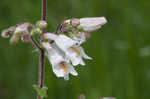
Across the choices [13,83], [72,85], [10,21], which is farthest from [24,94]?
[10,21]

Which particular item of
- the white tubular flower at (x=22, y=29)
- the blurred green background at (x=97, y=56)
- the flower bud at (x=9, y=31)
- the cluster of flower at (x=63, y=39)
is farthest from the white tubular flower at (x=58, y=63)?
the blurred green background at (x=97, y=56)

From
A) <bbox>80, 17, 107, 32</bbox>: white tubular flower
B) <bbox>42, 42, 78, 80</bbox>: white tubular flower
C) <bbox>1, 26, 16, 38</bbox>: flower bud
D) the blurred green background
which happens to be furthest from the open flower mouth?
the blurred green background

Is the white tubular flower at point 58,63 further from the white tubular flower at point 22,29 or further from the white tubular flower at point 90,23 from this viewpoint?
the white tubular flower at point 90,23

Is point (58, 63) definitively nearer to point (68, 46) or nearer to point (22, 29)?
point (68, 46)

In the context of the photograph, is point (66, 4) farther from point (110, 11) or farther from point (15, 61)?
point (15, 61)

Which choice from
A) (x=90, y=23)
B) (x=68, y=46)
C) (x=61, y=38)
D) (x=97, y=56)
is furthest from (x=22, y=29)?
(x=97, y=56)

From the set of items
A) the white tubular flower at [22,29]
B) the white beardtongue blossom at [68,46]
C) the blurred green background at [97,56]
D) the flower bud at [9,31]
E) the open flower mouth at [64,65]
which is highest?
the white tubular flower at [22,29]
